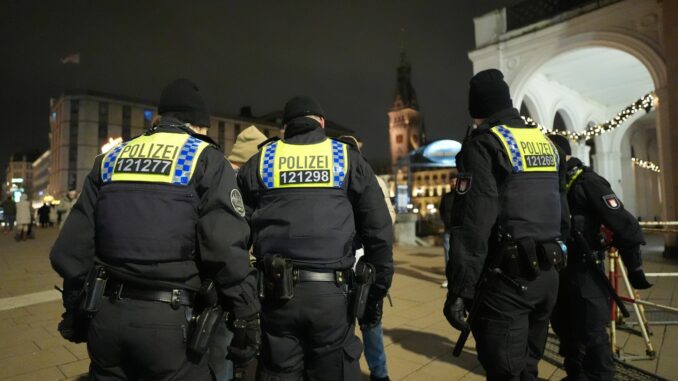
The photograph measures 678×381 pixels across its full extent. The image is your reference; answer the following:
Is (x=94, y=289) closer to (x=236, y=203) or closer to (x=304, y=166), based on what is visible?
(x=236, y=203)

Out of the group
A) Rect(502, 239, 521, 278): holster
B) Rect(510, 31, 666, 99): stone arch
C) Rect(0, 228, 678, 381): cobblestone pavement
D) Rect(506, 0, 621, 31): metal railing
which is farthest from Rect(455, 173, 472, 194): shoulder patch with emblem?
Rect(506, 0, 621, 31): metal railing

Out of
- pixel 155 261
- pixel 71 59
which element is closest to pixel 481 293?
pixel 155 261

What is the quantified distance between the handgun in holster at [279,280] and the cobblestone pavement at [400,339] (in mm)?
1815

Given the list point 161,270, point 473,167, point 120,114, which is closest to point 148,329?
point 161,270

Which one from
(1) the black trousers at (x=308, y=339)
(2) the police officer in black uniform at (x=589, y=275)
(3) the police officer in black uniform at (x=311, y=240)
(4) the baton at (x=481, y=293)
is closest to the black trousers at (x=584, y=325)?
(2) the police officer in black uniform at (x=589, y=275)

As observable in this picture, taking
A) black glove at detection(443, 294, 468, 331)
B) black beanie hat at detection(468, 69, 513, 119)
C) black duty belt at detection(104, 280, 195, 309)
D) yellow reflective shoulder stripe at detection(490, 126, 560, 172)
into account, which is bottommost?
black glove at detection(443, 294, 468, 331)

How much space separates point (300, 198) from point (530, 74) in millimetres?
12151

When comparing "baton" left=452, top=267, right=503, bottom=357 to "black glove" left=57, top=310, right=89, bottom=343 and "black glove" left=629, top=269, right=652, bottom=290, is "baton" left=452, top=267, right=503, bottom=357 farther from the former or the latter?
"black glove" left=57, top=310, right=89, bottom=343

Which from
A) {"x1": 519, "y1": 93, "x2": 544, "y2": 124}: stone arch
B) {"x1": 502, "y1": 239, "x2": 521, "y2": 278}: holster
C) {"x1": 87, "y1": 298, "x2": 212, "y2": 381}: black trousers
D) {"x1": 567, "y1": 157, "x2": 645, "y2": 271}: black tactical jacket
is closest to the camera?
{"x1": 87, "y1": 298, "x2": 212, "y2": 381}: black trousers

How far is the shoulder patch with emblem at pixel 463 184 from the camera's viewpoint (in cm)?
249

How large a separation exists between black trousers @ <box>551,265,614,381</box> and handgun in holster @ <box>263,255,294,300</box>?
7.53 feet

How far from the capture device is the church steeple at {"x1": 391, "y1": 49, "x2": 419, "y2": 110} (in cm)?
11181

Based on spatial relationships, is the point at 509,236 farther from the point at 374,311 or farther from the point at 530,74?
the point at 530,74

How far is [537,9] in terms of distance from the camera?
12.2 m
